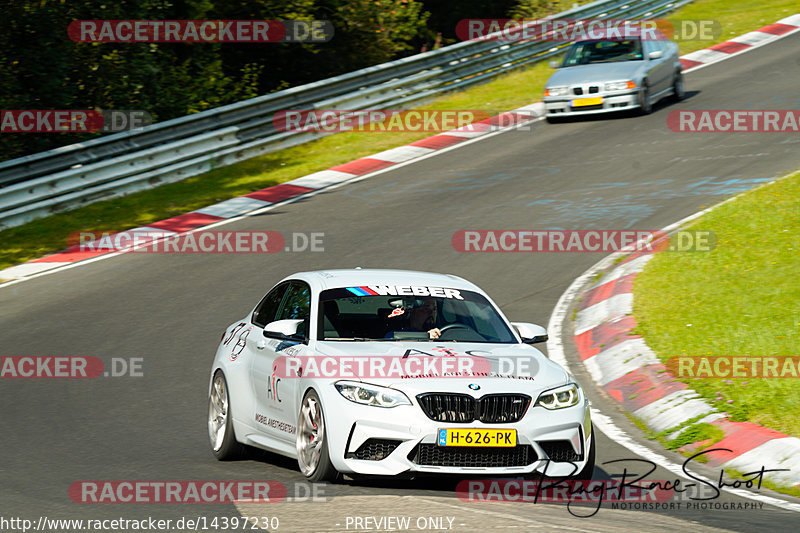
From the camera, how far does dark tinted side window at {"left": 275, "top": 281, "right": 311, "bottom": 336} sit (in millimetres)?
8289

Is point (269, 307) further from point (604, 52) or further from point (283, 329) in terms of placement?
point (604, 52)

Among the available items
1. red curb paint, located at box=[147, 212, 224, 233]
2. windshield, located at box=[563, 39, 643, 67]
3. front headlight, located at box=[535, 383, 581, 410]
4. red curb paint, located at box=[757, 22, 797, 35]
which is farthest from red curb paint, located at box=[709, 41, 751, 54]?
front headlight, located at box=[535, 383, 581, 410]

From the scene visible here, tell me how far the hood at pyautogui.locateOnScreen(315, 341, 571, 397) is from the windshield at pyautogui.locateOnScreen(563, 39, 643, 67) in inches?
597

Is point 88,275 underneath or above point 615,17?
underneath

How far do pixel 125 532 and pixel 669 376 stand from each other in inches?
201

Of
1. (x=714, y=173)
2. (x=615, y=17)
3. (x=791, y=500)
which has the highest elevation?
(x=615, y=17)

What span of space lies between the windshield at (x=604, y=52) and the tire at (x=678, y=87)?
3.64ft

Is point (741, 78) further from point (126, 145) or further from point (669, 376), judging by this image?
point (669, 376)

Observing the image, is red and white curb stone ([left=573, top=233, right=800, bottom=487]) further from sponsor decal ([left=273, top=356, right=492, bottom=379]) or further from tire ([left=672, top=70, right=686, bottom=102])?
tire ([left=672, top=70, right=686, bottom=102])

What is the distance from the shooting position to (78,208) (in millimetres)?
18312

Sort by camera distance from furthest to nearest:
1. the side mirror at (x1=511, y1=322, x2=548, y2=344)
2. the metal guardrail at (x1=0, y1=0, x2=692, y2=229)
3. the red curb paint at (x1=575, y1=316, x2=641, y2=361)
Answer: the metal guardrail at (x1=0, y1=0, x2=692, y2=229)
the red curb paint at (x1=575, y1=316, x2=641, y2=361)
the side mirror at (x1=511, y1=322, x2=548, y2=344)

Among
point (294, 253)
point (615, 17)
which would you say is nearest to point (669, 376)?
point (294, 253)

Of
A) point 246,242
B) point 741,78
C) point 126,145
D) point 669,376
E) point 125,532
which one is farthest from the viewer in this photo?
point 741,78

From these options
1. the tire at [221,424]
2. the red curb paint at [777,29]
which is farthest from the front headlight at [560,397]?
the red curb paint at [777,29]
